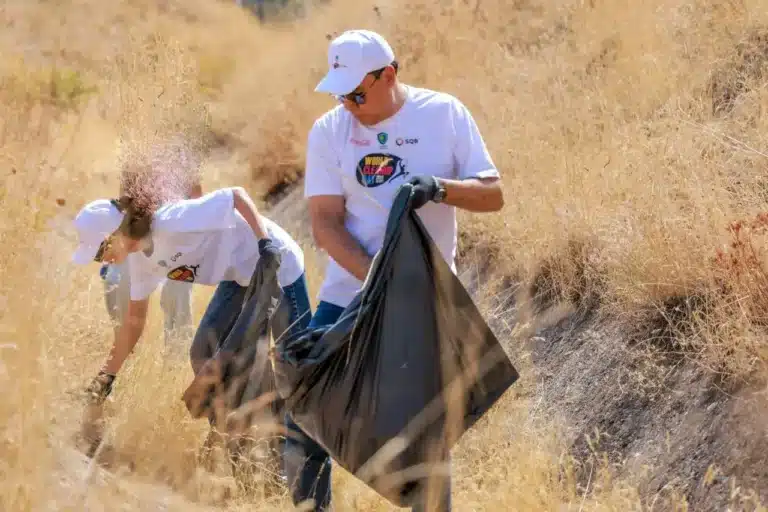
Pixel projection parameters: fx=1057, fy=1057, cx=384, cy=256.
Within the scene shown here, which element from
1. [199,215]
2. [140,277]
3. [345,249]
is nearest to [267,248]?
[199,215]

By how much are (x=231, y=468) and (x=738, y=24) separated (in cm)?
488

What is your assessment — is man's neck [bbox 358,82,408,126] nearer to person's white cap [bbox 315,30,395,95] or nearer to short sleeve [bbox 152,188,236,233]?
person's white cap [bbox 315,30,395,95]

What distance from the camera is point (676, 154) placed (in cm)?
547

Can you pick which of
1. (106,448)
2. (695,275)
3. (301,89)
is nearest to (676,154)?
(695,275)

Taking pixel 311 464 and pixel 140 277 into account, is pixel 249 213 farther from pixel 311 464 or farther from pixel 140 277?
pixel 311 464

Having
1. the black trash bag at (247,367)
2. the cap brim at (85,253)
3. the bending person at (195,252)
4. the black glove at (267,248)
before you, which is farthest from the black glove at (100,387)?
the black glove at (267,248)

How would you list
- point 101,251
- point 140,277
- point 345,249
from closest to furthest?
point 345,249 < point 101,251 < point 140,277

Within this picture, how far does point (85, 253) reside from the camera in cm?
429

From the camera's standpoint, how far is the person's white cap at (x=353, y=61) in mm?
3402

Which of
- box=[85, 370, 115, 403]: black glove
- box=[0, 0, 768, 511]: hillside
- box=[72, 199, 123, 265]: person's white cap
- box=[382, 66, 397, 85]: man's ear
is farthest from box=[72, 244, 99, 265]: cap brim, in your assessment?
box=[382, 66, 397, 85]: man's ear

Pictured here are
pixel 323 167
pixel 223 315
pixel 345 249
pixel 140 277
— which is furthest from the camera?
pixel 140 277

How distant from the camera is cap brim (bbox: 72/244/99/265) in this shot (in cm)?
420

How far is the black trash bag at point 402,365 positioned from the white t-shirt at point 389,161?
35 centimetres

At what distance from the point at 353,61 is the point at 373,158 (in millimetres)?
325
